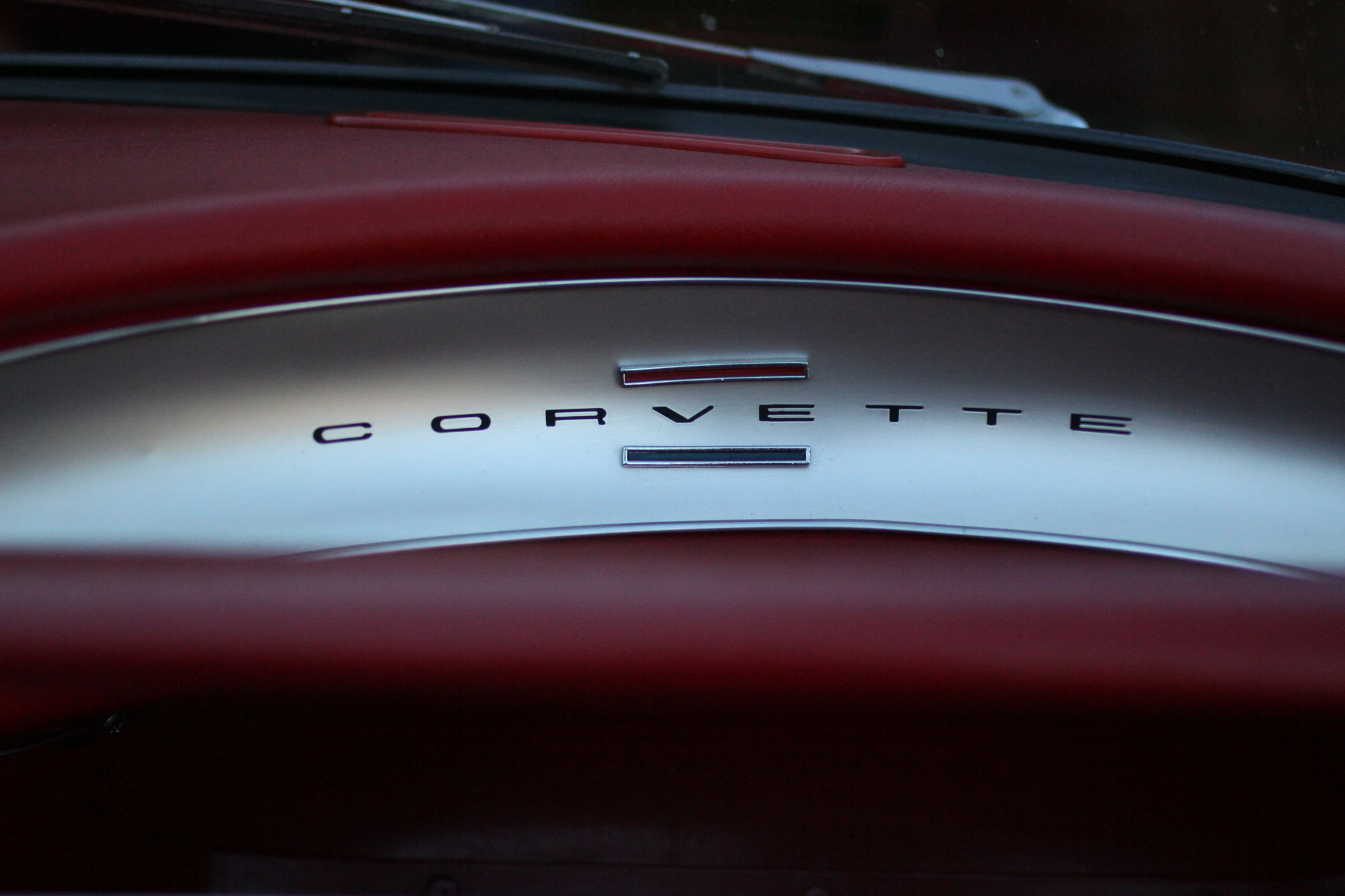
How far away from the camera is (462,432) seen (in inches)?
27.6

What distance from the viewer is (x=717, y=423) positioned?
0.71 metres

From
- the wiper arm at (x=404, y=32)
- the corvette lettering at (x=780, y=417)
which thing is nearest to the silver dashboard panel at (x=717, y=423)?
the corvette lettering at (x=780, y=417)

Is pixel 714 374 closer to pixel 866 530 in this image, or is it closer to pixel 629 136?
pixel 866 530

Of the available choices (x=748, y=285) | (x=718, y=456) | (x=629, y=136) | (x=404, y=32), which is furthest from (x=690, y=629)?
(x=404, y=32)

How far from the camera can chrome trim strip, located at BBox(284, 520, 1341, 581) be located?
0.68m

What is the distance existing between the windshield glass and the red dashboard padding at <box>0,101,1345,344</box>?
13.3 inches

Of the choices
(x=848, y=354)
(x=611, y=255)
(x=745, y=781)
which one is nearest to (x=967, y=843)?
(x=745, y=781)

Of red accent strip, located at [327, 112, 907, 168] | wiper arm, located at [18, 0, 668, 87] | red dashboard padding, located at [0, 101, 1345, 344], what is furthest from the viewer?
wiper arm, located at [18, 0, 668, 87]

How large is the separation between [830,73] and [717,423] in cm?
51

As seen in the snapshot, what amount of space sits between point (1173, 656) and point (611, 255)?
426 mm

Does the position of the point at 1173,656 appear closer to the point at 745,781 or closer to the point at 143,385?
the point at 745,781

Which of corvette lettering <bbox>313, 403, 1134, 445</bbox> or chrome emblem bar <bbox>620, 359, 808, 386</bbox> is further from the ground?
chrome emblem bar <bbox>620, 359, 808, 386</bbox>

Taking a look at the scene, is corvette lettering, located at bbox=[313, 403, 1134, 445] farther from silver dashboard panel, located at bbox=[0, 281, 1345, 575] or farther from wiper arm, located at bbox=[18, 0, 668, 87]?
wiper arm, located at bbox=[18, 0, 668, 87]

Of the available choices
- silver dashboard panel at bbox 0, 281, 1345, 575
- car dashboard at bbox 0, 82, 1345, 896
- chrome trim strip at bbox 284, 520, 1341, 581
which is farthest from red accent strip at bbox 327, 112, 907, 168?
chrome trim strip at bbox 284, 520, 1341, 581
